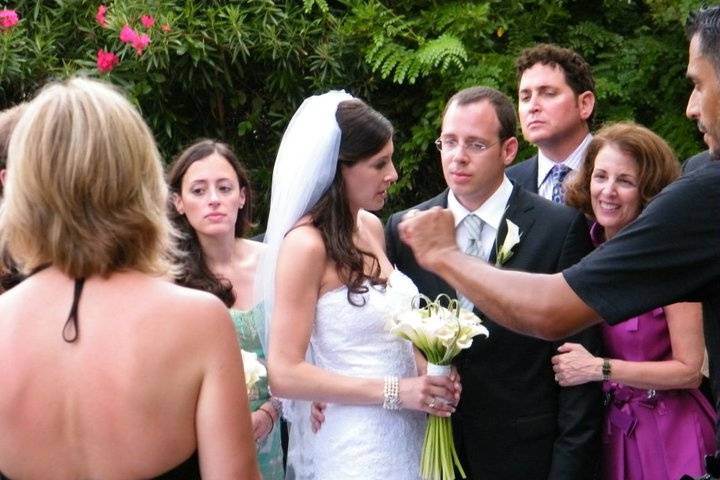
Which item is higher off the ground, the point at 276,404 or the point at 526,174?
the point at 526,174

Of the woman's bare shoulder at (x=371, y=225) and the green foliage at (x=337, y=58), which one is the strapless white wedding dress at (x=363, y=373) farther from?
the green foliage at (x=337, y=58)

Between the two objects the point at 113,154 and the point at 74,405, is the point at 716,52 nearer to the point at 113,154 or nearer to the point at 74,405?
the point at 113,154

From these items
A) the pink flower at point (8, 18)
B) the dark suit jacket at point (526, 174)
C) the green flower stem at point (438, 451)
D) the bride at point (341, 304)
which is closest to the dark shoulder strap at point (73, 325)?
the bride at point (341, 304)

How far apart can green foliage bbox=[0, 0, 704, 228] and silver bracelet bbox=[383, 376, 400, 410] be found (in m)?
2.89

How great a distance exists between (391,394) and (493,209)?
89 cm

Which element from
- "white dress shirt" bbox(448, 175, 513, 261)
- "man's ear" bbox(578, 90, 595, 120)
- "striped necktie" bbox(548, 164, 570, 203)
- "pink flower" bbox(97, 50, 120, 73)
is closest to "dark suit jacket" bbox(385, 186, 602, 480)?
"white dress shirt" bbox(448, 175, 513, 261)

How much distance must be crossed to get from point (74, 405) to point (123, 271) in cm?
32

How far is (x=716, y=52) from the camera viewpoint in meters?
2.86

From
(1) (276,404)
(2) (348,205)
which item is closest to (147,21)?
(2) (348,205)

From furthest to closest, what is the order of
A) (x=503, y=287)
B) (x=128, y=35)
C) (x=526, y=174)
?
(x=128, y=35)
(x=526, y=174)
(x=503, y=287)

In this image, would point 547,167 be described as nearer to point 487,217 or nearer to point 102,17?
point 487,217

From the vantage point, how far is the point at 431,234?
3201mm

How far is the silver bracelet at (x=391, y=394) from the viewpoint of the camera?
420cm

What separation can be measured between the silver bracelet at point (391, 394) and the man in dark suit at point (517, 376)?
1.04 feet
